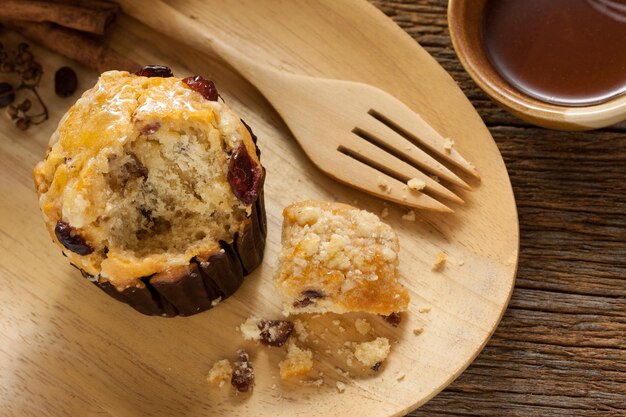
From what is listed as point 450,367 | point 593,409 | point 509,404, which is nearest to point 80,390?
point 450,367

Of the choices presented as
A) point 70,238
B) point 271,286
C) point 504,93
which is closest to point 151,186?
point 70,238

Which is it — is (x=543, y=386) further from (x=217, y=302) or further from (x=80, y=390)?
(x=80, y=390)

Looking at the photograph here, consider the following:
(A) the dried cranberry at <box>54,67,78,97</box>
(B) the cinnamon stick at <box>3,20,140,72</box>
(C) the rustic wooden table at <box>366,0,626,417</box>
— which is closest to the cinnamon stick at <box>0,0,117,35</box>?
(B) the cinnamon stick at <box>3,20,140,72</box>

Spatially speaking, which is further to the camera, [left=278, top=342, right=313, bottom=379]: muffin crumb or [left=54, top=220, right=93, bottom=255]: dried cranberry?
[left=278, top=342, right=313, bottom=379]: muffin crumb

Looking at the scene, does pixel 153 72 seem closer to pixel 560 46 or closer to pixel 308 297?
pixel 308 297

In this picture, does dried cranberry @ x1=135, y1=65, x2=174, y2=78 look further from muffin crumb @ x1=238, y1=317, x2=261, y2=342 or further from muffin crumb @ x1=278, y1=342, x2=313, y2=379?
muffin crumb @ x1=278, y1=342, x2=313, y2=379

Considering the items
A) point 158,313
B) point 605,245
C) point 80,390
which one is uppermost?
point 605,245
